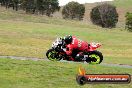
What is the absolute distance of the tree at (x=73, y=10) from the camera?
463 feet

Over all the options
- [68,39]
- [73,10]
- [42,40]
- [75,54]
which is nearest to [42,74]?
[68,39]

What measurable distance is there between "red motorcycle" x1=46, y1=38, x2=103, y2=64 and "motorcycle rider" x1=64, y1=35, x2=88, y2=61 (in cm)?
12

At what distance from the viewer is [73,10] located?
14025cm

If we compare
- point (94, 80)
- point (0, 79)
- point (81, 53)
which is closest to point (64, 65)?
point (81, 53)

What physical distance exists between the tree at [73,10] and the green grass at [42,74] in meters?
119

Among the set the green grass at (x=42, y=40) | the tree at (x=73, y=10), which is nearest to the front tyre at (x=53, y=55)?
the green grass at (x=42, y=40)

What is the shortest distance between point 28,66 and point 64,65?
2.22m

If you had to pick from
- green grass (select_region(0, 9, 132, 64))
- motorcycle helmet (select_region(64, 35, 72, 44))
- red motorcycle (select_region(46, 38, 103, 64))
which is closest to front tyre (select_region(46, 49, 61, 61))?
red motorcycle (select_region(46, 38, 103, 64))

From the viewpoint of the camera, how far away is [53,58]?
2419 cm

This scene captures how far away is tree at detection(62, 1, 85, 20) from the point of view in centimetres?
14100

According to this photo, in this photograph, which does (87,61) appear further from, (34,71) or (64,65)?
(34,71)

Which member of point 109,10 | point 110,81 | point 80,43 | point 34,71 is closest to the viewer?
point 110,81

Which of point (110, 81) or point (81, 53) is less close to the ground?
point (110, 81)

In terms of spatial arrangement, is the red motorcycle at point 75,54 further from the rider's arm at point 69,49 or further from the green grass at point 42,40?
the green grass at point 42,40
